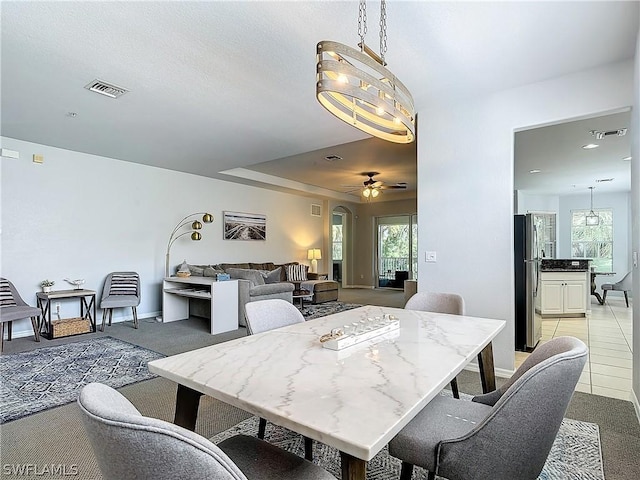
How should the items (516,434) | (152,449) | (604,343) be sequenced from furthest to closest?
1. (604,343)
2. (516,434)
3. (152,449)

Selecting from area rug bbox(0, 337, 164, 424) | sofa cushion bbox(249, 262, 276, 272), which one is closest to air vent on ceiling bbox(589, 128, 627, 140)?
area rug bbox(0, 337, 164, 424)

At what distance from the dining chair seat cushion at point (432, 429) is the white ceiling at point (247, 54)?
7.01 ft

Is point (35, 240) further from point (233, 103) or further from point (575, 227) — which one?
point (575, 227)

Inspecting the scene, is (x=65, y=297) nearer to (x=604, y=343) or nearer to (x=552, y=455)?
(x=552, y=455)

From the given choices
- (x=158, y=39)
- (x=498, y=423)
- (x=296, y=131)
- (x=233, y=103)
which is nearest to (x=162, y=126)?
(x=233, y=103)

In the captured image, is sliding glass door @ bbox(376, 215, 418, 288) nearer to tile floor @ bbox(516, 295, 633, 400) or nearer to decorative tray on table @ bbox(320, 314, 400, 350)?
tile floor @ bbox(516, 295, 633, 400)

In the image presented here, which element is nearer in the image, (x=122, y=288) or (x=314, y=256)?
(x=122, y=288)

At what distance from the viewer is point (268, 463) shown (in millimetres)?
1129

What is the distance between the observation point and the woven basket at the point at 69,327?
4457 millimetres

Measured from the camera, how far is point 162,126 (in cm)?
413

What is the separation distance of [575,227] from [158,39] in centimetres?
1031

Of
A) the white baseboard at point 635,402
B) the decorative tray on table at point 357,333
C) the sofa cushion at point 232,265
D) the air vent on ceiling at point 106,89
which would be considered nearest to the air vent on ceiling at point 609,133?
the white baseboard at point 635,402

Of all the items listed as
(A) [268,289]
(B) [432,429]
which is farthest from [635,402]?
(A) [268,289]

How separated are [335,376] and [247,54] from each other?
2.38m
